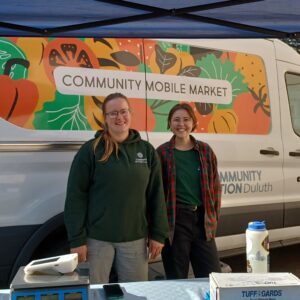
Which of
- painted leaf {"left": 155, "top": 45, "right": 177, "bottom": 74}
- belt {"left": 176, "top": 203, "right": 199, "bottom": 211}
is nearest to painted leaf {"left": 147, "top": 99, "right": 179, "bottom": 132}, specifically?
painted leaf {"left": 155, "top": 45, "right": 177, "bottom": 74}

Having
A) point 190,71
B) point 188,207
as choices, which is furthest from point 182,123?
point 190,71

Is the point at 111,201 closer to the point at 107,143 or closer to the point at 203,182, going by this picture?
the point at 107,143

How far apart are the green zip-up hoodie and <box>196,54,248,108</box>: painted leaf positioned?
1224 millimetres

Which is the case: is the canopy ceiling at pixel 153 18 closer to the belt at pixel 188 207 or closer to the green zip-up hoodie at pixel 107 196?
the green zip-up hoodie at pixel 107 196

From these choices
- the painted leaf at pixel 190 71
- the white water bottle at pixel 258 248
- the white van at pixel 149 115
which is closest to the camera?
the white water bottle at pixel 258 248

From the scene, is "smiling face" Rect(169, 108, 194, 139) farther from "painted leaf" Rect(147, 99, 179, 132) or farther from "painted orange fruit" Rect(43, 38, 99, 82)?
"painted orange fruit" Rect(43, 38, 99, 82)

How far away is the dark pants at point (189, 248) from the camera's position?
8.65ft

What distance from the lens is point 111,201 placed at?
7.79 feet

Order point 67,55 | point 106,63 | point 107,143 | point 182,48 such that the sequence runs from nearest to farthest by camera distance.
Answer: point 107,143
point 67,55
point 106,63
point 182,48

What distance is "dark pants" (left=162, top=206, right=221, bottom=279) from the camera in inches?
104

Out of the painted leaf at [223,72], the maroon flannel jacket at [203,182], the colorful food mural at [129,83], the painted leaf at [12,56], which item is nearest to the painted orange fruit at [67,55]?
the colorful food mural at [129,83]

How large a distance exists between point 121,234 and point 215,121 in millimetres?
1427

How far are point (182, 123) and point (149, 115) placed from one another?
0.57m

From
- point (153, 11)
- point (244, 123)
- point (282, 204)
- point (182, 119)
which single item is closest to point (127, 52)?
point (182, 119)
